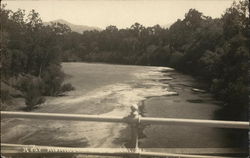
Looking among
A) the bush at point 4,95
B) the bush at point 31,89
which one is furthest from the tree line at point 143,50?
the bush at point 4,95

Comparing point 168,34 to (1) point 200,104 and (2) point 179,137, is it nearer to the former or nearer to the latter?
(1) point 200,104

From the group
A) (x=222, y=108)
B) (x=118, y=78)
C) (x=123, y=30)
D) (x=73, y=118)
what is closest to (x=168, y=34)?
(x=123, y=30)

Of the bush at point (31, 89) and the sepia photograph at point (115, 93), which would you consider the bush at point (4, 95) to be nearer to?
the sepia photograph at point (115, 93)

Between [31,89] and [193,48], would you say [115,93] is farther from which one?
[193,48]

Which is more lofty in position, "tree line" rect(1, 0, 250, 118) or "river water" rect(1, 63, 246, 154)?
"tree line" rect(1, 0, 250, 118)

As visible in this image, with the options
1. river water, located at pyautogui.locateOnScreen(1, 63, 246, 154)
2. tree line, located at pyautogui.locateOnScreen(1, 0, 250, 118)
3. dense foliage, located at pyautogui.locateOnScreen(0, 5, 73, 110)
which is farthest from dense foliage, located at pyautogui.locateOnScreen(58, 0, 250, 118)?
dense foliage, located at pyautogui.locateOnScreen(0, 5, 73, 110)

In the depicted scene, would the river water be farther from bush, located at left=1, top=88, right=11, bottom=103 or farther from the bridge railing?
the bridge railing
